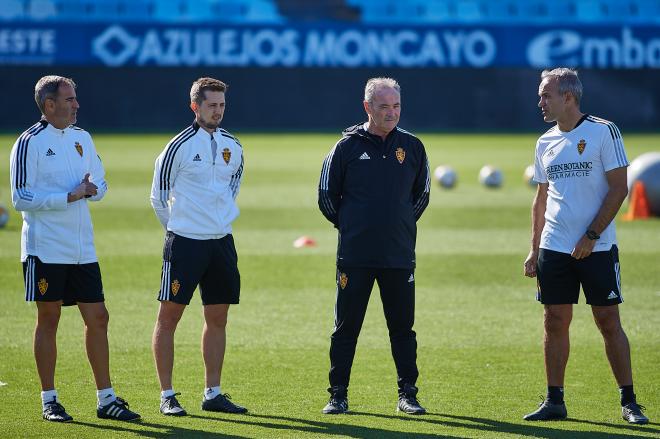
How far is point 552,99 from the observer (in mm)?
6453

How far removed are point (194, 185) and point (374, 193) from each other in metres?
1.08

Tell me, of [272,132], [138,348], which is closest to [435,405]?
[138,348]

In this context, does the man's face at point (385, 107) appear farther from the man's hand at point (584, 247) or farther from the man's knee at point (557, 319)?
the man's knee at point (557, 319)

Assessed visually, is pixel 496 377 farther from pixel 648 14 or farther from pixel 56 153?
pixel 648 14

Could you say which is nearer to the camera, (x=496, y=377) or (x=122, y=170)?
(x=496, y=377)

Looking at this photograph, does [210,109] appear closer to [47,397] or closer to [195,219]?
[195,219]

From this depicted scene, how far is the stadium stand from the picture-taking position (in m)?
41.8

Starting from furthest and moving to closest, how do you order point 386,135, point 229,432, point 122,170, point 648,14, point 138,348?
point 648,14 < point 122,170 < point 138,348 < point 386,135 < point 229,432

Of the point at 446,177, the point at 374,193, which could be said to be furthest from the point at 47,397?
the point at 446,177

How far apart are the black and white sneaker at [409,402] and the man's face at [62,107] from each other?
8.34 ft

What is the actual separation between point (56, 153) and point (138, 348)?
99.6 inches

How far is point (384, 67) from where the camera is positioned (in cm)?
3912

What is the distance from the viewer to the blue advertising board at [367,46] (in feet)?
125

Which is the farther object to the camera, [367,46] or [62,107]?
[367,46]
